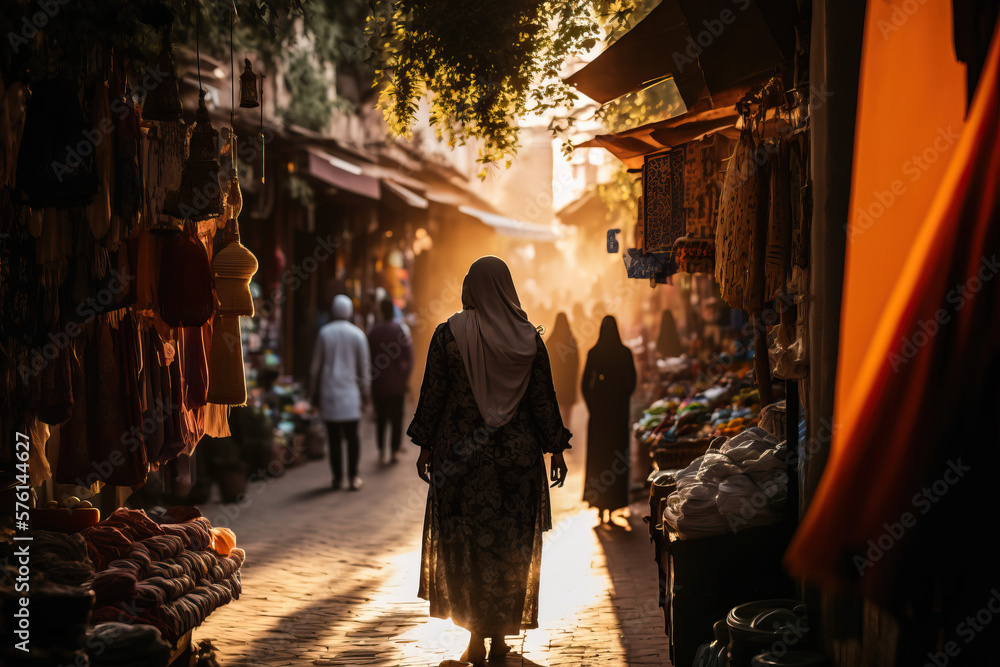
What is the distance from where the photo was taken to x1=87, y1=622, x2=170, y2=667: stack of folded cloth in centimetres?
342

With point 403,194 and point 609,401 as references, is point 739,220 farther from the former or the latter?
point 403,194

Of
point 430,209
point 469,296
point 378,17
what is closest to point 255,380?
point 378,17

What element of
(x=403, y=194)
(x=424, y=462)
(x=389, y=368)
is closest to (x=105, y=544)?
(x=424, y=462)

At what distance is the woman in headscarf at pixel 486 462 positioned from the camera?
4.84m

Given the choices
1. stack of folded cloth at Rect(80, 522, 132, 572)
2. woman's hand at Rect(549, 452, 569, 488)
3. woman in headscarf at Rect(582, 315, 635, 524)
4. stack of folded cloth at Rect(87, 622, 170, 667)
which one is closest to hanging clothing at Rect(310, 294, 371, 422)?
woman in headscarf at Rect(582, 315, 635, 524)

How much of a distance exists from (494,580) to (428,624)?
42.2 inches

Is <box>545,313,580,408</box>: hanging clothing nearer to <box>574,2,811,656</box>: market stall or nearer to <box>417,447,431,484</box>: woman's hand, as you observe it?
<box>574,2,811,656</box>: market stall

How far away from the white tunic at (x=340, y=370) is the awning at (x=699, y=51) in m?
5.11

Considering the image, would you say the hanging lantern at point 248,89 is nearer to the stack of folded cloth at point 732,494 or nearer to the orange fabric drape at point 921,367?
the stack of folded cloth at point 732,494

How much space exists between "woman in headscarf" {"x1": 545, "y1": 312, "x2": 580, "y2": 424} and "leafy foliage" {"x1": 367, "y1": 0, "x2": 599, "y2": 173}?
5.11m

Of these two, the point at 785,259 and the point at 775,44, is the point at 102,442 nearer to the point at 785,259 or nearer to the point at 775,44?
the point at 785,259

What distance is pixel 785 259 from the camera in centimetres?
431

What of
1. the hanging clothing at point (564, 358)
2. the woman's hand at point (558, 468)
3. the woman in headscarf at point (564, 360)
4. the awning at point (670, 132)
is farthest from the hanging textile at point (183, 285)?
the woman in headscarf at point (564, 360)

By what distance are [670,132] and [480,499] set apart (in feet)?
9.80
